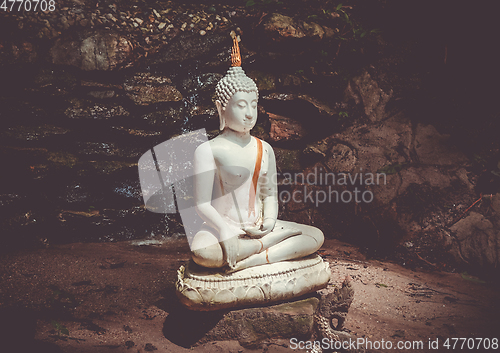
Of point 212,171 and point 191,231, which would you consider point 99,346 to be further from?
point 191,231

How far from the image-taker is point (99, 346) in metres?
2.63

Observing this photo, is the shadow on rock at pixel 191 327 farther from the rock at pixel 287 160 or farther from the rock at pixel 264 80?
the rock at pixel 264 80

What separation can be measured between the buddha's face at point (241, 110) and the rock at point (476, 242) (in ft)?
9.72


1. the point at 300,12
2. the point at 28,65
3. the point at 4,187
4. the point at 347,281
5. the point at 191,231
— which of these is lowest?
the point at 191,231

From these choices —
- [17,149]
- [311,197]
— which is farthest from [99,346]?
[311,197]

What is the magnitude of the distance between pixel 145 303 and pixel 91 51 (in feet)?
10.1

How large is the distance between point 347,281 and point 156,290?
1808 mm

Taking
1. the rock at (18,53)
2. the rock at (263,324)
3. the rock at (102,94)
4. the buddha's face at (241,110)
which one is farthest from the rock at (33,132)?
the rock at (263,324)

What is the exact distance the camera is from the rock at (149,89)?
4.75m

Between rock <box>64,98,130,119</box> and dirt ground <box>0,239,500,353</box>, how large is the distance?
1609mm

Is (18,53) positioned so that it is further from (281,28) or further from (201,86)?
(281,28)

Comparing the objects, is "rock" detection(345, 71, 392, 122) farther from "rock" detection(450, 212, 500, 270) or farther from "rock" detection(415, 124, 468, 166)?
"rock" detection(450, 212, 500, 270)

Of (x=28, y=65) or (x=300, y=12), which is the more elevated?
(x=300, y=12)

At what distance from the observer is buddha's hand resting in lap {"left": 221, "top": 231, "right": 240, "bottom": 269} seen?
2.68 metres
